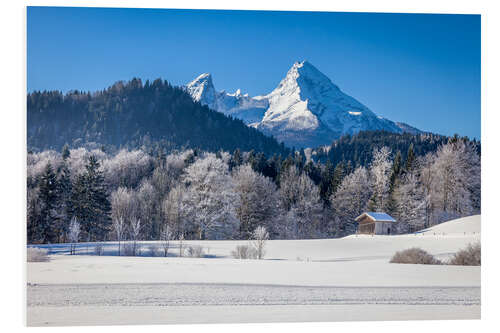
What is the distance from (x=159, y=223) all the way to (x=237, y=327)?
45.3 feet

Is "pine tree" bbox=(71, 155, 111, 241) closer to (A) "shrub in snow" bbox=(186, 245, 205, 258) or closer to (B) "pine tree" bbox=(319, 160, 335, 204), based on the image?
(A) "shrub in snow" bbox=(186, 245, 205, 258)

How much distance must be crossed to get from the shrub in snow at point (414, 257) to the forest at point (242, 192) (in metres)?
4.47

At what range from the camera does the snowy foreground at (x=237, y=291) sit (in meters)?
6.95

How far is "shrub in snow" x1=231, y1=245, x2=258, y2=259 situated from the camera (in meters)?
11.7

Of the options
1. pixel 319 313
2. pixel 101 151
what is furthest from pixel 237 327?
pixel 101 151

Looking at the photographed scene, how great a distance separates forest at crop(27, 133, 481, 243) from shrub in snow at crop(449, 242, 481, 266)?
14.7ft

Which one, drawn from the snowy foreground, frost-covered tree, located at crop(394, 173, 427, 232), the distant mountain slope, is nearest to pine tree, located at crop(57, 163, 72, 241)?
the distant mountain slope

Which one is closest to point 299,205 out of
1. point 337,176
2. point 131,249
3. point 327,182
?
point 327,182

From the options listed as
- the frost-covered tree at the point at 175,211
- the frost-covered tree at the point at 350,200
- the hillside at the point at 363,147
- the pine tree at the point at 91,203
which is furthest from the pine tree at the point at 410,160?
the pine tree at the point at 91,203

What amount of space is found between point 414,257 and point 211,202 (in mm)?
10277

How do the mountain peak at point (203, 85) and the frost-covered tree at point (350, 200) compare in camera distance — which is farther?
the frost-covered tree at point (350, 200)

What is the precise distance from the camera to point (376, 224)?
1862 centimetres

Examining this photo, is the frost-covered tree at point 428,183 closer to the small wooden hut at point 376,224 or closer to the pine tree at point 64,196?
the small wooden hut at point 376,224

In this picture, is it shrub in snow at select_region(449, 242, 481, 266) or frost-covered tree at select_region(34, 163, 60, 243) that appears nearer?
shrub in snow at select_region(449, 242, 481, 266)
